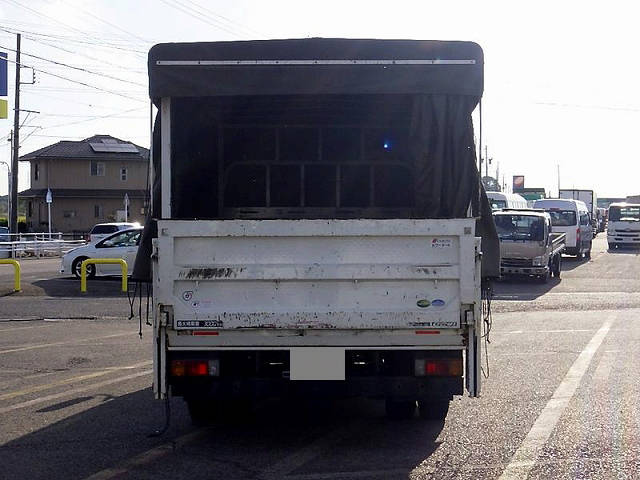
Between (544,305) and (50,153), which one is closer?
(544,305)

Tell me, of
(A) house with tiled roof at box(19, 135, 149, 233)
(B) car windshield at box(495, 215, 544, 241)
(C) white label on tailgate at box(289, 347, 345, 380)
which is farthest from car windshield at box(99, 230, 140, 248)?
(A) house with tiled roof at box(19, 135, 149, 233)

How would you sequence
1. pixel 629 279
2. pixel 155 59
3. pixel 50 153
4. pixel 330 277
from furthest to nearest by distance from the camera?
pixel 50 153 < pixel 629 279 < pixel 155 59 < pixel 330 277

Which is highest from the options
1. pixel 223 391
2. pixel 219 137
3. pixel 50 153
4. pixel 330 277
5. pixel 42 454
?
pixel 50 153

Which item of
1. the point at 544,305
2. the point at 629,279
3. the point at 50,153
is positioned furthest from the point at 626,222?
the point at 50,153

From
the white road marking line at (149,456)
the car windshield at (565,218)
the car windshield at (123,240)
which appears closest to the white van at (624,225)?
the car windshield at (565,218)

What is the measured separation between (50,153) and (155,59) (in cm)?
5730

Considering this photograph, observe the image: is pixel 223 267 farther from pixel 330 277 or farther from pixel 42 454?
pixel 42 454

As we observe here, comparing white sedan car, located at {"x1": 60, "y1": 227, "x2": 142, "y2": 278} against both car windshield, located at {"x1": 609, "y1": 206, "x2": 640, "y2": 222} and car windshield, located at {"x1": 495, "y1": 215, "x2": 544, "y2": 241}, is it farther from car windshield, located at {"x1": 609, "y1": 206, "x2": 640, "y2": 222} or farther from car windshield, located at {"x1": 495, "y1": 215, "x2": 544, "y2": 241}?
car windshield, located at {"x1": 609, "y1": 206, "x2": 640, "y2": 222}

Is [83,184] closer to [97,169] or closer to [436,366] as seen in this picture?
[97,169]

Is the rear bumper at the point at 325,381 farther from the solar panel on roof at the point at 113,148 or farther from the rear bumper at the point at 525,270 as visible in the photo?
the solar panel on roof at the point at 113,148

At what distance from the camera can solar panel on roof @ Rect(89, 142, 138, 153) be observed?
62719 millimetres

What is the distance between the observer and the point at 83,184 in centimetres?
6203

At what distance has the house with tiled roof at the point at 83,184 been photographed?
6128 centimetres

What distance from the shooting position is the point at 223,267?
Result: 6.38 m
